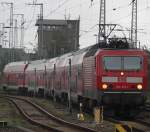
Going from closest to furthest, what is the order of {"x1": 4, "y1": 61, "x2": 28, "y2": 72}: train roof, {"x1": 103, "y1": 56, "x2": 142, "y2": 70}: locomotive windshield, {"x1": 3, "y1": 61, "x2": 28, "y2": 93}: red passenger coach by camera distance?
{"x1": 103, "y1": 56, "x2": 142, "y2": 70}: locomotive windshield
{"x1": 3, "y1": 61, "x2": 28, "y2": 93}: red passenger coach
{"x1": 4, "y1": 61, "x2": 28, "y2": 72}: train roof

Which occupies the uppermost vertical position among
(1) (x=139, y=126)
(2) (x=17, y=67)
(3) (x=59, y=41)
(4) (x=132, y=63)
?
(3) (x=59, y=41)

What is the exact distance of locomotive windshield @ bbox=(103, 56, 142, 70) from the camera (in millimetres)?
27328

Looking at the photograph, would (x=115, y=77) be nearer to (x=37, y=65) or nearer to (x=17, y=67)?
(x=37, y=65)

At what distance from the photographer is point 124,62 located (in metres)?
27.5

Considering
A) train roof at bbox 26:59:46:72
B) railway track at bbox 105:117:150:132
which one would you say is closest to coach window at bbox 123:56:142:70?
railway track at bbox 105:117:150:132

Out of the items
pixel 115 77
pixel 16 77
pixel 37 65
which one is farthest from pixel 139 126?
pixel 16 77

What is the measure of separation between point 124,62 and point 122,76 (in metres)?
0.70

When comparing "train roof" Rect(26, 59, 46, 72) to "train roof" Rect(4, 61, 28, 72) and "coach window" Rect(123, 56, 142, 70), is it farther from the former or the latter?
"coach window" Rect(123, 56, 142, 70)

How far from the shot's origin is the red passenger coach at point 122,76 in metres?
26.9

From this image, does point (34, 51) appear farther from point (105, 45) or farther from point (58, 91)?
point (105, 45)

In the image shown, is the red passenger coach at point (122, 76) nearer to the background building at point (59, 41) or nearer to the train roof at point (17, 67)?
the train roof at point (17, 67)

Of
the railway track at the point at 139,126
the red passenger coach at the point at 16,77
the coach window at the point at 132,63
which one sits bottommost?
the railway track at the point at 139,126

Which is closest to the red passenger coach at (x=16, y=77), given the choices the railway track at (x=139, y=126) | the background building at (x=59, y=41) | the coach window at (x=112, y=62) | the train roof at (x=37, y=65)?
the train roof at (x=37, y=65)

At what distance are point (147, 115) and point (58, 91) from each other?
517 inches
